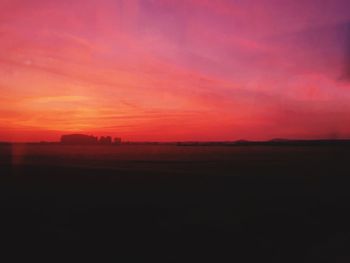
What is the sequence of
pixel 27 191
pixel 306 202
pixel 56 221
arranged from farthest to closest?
pixel 27 191, pixel 306 202, pixel 56 221

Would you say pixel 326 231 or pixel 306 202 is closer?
pixel 326 231

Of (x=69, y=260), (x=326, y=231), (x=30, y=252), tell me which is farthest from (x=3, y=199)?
(x=326, y=231)

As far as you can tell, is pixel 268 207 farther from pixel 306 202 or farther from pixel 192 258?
pixel 192 258

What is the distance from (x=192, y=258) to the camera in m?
9.73

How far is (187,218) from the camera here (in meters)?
14.1

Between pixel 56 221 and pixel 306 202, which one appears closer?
pixel 56 221

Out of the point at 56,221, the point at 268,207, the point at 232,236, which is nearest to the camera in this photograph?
the point at 232,236

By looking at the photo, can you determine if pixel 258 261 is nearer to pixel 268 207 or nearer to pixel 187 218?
pixel 187 218

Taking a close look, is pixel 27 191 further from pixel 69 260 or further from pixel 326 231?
pixel 326 231

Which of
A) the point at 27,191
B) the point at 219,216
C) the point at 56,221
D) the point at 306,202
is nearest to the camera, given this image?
the point at 56,221

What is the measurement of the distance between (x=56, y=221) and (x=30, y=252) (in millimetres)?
3488

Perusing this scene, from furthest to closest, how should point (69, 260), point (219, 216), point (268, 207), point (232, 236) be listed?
point (268, 207) → point (219, 216) → point (232, 236) → point (69, 260)

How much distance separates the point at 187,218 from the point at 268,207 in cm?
442

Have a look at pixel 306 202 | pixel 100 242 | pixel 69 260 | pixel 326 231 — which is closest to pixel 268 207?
pixel 306 202
